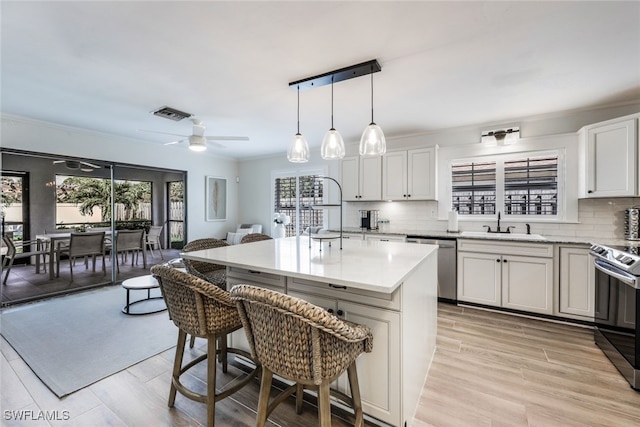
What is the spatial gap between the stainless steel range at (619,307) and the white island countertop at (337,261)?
1.38 m

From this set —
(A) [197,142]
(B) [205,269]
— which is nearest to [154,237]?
(A) [197,142]

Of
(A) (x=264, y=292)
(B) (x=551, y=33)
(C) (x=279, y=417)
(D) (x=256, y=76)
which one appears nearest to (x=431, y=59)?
(B) (x=551, y=33)

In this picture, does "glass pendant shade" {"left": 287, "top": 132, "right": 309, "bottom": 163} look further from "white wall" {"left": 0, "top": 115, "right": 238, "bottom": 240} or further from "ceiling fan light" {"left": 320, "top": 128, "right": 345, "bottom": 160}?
"white wall" {"left": 0, "top": 115, "right": 238, "bottom": 240}

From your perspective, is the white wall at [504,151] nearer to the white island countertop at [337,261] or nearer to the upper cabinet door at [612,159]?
the upper cabinet door at [612,159]

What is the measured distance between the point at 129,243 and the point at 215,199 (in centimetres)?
191

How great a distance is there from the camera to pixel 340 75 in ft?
8.15

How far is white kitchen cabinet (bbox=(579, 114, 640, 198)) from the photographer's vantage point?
9.17 ft

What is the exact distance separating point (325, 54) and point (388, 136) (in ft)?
8.73

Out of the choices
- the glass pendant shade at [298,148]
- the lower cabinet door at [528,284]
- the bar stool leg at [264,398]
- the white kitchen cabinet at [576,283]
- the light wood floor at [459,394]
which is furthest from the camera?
the lower cabinet door at [528,284]

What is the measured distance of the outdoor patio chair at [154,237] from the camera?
5.58 meters

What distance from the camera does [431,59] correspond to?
2.27 metres

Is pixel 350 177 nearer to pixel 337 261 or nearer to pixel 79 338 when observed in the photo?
pixel 337 261

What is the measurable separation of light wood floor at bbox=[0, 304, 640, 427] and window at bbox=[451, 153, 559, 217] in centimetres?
181

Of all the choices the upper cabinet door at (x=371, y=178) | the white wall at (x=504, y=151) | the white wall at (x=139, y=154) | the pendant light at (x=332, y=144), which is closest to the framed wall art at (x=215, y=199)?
the white wall at (x=139, y=154)
